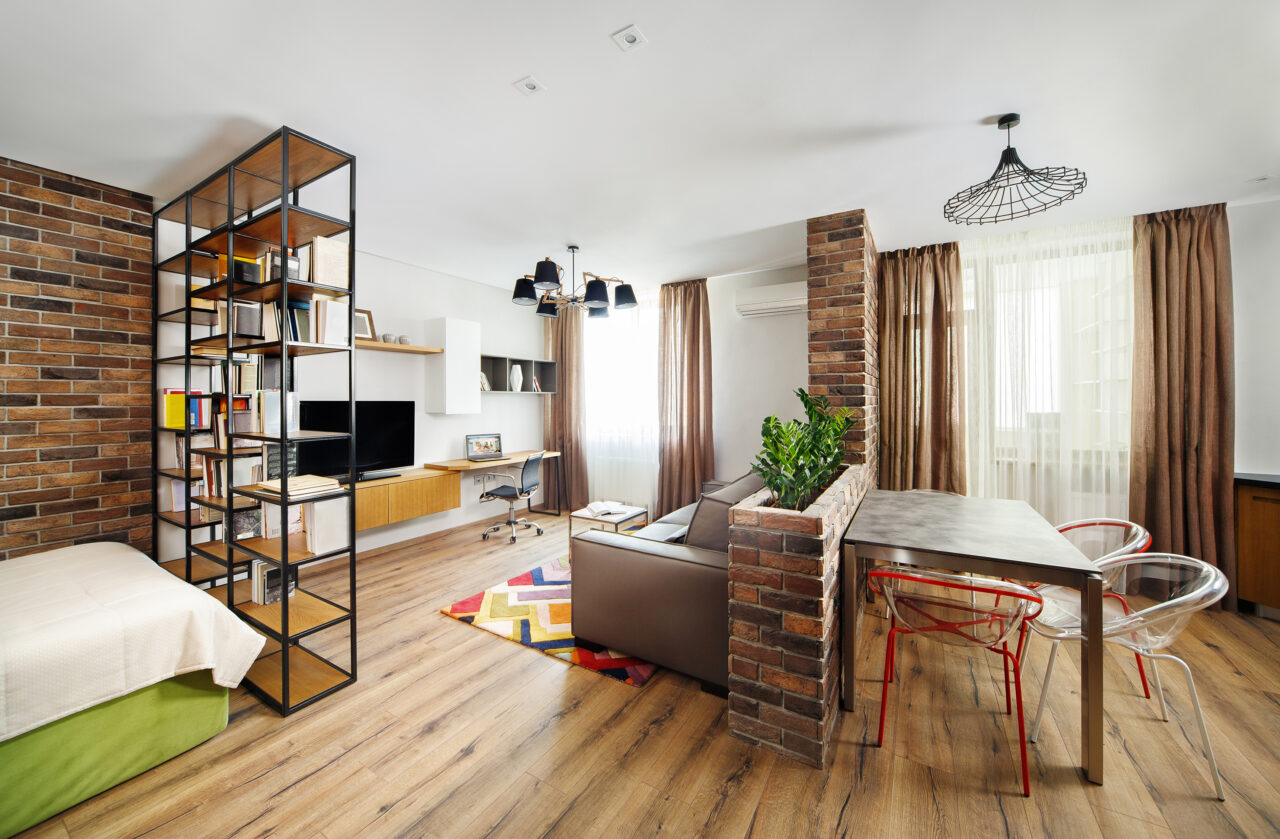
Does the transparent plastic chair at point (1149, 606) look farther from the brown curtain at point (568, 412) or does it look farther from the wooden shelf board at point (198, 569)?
the brown curtain at point (568, 412)

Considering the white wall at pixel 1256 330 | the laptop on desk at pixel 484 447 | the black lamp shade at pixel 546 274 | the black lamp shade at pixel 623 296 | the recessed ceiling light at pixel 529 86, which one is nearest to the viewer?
the recessed ceiling light at pixel 529 86

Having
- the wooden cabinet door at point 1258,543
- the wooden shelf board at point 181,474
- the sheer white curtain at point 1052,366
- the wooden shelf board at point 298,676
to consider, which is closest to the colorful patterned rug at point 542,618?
the wooden shelf board at point 298,676

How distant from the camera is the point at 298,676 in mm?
2277

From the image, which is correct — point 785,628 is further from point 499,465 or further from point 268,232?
point 499,465

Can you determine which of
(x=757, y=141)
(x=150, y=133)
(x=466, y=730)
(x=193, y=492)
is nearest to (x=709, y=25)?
(x=757, y=141)

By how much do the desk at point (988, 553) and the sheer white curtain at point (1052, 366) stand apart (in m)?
1.46

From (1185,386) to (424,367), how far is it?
6045 mm

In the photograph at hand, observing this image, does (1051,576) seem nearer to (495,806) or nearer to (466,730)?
(495,806)

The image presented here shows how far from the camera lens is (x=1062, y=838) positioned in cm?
143

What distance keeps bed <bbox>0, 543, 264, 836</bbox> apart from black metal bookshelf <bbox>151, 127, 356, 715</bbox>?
0.79 ft

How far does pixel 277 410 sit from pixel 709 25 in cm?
233

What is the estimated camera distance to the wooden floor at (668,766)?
150cm

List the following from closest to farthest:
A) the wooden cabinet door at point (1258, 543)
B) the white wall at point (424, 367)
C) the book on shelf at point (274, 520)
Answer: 1. the book on shelf at point (274, 520)
2. the wooden cabinet door at point (1258, 543)
3. the white wall at point (424, 367)

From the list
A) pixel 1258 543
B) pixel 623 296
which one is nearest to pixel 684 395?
pixel 623 296
